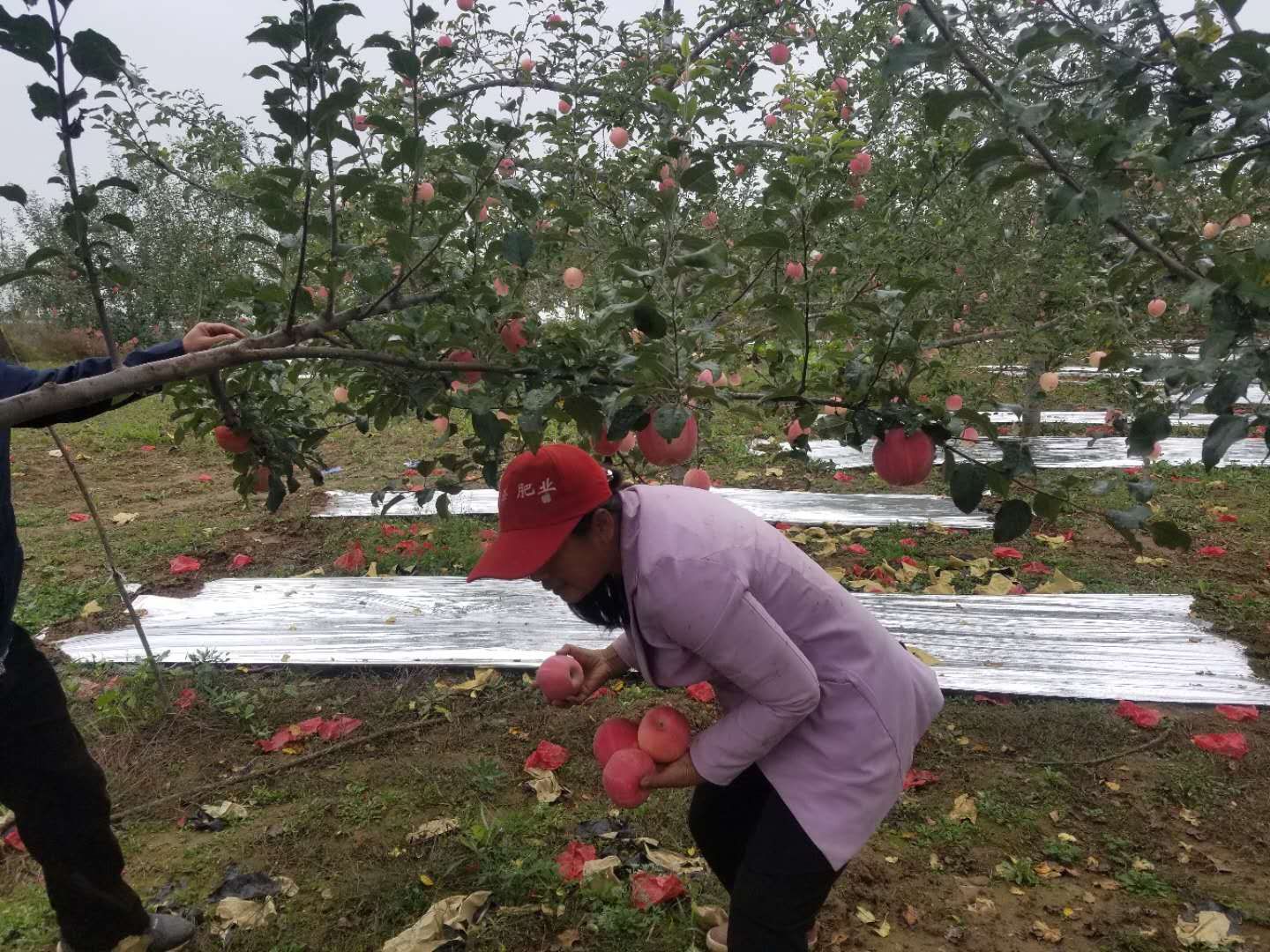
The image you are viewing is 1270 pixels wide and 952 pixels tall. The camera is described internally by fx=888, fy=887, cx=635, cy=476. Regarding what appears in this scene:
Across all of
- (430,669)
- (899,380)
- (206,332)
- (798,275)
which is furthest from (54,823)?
(798,275)

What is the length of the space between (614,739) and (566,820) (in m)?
0.95

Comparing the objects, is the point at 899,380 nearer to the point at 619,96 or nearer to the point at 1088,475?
the point at 619,96

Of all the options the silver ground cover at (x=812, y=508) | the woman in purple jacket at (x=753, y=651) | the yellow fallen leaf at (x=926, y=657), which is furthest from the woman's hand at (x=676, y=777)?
the silver ground cover at (x=812, y=508)

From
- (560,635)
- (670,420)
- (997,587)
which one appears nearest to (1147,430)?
(670,420)

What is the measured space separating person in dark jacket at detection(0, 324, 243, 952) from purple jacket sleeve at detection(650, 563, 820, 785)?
38.2 inches

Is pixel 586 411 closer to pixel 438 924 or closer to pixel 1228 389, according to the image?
pixel 1228 389

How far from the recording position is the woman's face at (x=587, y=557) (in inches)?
52.1

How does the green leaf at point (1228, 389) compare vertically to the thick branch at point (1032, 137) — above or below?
below

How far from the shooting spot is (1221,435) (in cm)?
103

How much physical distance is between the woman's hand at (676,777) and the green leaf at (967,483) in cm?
58

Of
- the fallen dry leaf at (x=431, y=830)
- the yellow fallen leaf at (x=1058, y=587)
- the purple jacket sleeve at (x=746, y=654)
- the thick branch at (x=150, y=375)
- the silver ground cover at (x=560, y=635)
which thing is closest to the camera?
the thick branch at (x=150, y=375)

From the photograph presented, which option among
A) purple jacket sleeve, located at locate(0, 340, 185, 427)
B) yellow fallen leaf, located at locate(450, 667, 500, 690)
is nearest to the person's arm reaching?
purple jacket sleeve, located at locate(0, 340, 185, 427)

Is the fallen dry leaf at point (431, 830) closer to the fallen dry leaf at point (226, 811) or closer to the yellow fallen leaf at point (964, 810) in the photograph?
the fallen dry leaf at point (226, 811)

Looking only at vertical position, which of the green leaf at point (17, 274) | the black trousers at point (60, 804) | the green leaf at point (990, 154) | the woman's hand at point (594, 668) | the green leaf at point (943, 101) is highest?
the green leaf at point (943, 101)
